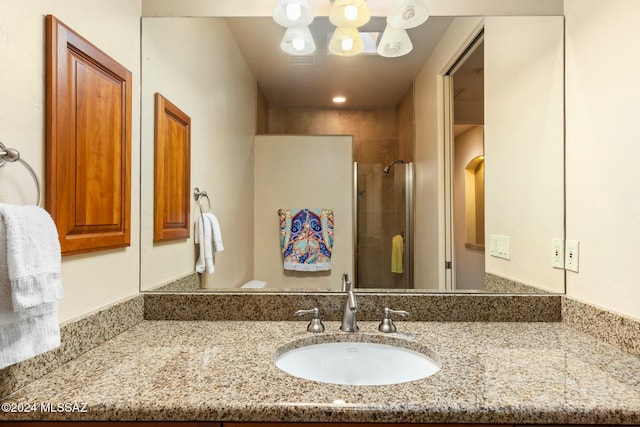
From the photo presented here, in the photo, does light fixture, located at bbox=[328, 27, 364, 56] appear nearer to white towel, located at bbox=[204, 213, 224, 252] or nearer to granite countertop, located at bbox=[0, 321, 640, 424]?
white towel, located at bbox=[204, 213, 224, 252]

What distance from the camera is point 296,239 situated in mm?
1455

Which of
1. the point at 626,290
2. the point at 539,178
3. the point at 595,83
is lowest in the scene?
the point at 626,290

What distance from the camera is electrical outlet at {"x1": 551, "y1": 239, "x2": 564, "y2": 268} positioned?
1.30 metres

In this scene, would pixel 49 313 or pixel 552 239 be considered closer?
pixel 49 313

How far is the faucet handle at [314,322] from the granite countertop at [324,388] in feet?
0.46

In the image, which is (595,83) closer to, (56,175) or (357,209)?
(357,209)

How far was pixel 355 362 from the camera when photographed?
1138mm

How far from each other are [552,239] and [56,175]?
158 cm

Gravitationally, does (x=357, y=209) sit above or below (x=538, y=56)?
below

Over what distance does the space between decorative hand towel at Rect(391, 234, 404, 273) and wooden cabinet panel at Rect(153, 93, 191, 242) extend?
2.68 ft

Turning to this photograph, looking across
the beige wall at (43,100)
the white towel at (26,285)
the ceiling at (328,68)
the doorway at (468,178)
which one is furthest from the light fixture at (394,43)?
the white towel at (26,285)

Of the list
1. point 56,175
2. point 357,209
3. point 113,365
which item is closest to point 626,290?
point 357,209

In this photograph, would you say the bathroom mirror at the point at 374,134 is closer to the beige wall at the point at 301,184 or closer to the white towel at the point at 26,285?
the beige wall at the point at 301,184

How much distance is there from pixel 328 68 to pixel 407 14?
0.36m
